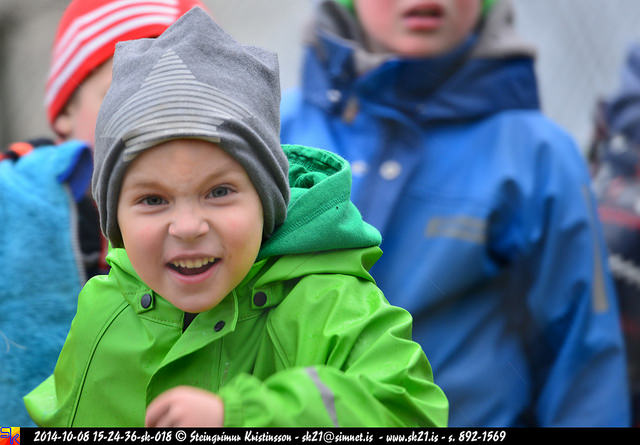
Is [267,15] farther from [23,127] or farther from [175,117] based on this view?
[175,117]

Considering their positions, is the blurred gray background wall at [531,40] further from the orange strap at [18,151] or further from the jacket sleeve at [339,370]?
the jacket sleeve at [339,370]

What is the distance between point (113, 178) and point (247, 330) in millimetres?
298

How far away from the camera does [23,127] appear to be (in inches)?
177

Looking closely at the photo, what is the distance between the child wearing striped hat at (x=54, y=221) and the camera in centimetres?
174

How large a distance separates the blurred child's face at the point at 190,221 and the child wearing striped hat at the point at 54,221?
580 millimetres

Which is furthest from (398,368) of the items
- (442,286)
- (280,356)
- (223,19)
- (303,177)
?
(223,19)

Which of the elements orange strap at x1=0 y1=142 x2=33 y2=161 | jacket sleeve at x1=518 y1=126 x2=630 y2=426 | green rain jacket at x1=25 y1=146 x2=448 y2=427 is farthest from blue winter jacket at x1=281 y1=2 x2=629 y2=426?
green rain jacket at x1=25 y1=146 x2=448 y2=427

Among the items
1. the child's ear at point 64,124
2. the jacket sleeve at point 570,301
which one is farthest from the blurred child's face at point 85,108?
the jacket sleeve at point 570,301

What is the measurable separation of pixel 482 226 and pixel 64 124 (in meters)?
1.07

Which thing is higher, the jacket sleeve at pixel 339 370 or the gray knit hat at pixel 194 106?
the gray knit hat at pixel 194 106

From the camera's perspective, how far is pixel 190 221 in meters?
1.19

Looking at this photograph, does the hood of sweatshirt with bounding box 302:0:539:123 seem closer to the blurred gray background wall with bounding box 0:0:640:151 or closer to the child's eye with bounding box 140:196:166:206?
the child's eye with bounding box 140:196:166:206
